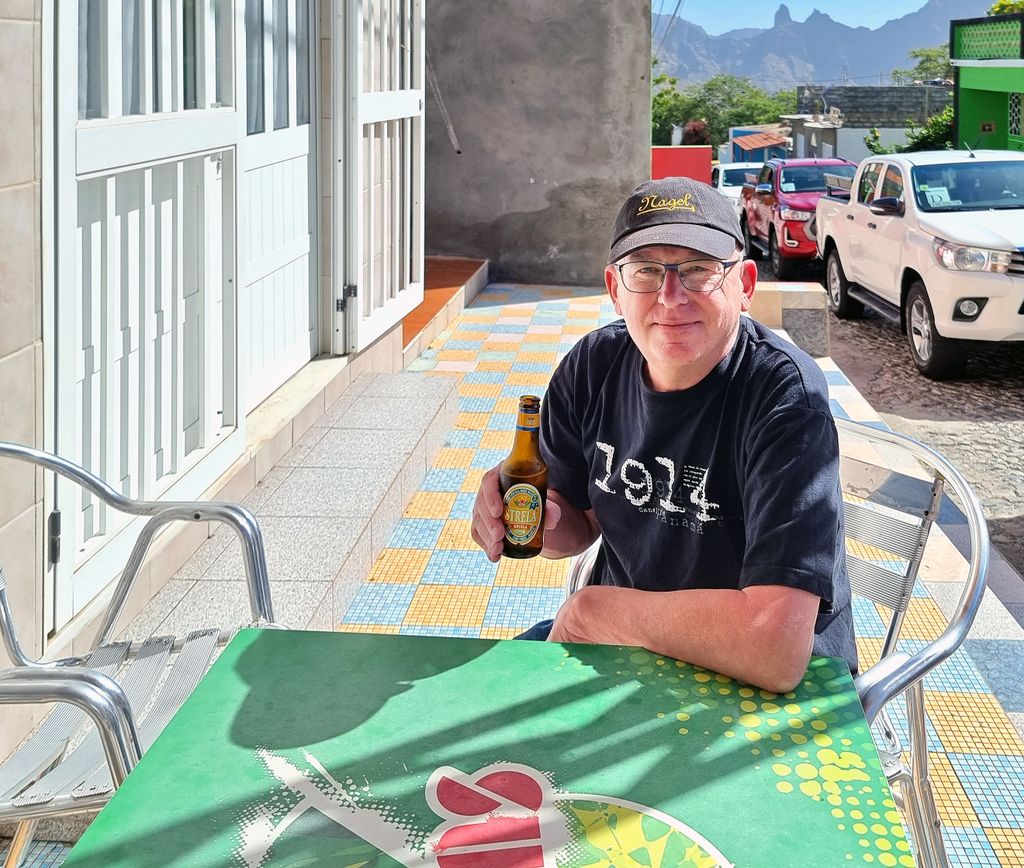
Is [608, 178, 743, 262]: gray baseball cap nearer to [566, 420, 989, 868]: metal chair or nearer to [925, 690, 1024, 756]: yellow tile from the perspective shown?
[566, 420, 989, 868]: metal chair

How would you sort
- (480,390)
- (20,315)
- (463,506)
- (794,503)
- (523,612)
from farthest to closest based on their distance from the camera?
(480,390), (463,506), (523,612), (20,315), (794,503)

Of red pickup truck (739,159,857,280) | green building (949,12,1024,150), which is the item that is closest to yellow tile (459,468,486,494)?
red pickup truck (739,159,857,280)

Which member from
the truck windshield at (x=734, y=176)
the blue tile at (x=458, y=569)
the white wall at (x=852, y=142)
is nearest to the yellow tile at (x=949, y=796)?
the blue tile at (x=458, y=569)

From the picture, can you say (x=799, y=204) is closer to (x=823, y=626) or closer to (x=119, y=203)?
(x=119, y=203)

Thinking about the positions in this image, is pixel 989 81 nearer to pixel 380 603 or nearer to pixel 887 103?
pixel 380 603

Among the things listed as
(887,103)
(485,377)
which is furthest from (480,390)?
(887,103)

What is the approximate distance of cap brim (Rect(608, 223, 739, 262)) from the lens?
1893mm

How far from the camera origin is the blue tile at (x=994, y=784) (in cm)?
285

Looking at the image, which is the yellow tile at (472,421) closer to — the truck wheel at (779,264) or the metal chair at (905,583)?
the metal chair at (905,583)

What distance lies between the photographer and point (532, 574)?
14.8 ft

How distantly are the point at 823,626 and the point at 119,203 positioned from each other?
2.58m

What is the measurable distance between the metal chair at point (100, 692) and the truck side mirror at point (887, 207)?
25.1 feet

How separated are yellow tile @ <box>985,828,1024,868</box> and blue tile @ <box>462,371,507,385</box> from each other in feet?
17.2

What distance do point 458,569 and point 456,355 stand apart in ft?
13.9
